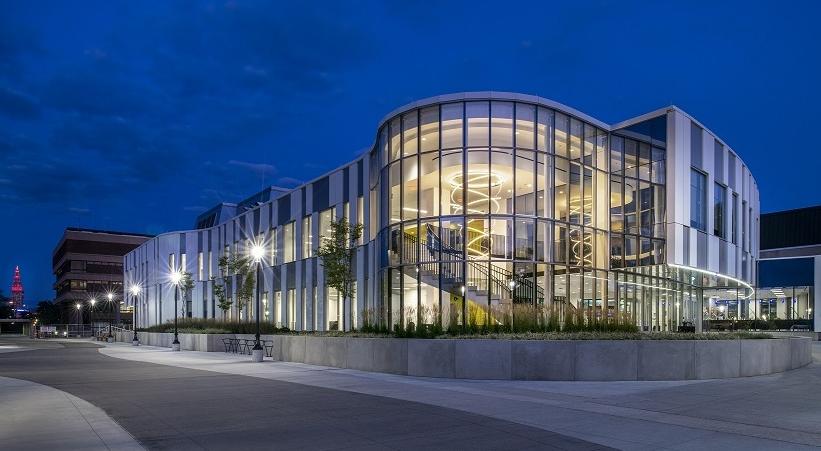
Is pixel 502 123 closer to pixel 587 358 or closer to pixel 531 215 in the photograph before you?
pixel 531 215

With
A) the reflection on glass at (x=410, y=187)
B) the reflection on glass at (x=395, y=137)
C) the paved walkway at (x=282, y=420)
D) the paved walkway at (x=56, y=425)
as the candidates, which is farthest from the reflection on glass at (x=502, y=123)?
the paved walkway at (x=56, y=425)

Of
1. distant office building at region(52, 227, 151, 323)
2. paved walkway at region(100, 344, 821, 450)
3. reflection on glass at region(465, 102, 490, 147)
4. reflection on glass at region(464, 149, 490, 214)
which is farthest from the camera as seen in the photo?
distant office building at region(52, 227, 151, 323)

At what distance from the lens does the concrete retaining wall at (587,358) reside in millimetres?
17875

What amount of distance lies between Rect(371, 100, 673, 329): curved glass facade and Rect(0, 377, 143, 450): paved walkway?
1290 centimetres

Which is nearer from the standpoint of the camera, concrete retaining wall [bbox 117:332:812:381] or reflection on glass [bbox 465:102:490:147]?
concrete retaining wall [bbox 117:332:812:381]

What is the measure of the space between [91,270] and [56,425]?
136 m

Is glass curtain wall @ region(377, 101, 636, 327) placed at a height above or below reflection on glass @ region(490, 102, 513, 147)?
below

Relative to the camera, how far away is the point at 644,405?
1336cm

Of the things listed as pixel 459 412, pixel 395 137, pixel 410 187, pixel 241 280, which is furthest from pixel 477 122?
pixel 241 280

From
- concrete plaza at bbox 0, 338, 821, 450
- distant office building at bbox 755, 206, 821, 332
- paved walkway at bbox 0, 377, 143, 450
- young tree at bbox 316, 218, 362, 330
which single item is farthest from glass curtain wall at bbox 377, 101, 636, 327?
distant office building at bbox 755, 206, 821, 332

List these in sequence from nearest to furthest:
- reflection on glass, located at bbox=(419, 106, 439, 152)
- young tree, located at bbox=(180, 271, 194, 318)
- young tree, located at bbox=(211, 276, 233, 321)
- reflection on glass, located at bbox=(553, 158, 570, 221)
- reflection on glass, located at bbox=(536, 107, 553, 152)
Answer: reflection on glass, located at bbox=(419, 106, 439, 152)
reflection on glass, located at bbox=(536, 107, 553, 152)
reflection on glass, located at bbox=(553, 158, 570, 221)
young tree, located at bbox=(211, 276, 233, 321)
young tree, located at bbox=(180, 271, 194, 318)

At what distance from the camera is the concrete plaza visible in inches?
392

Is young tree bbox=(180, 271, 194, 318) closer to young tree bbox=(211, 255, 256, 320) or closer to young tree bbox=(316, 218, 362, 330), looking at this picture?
young tree bbox=(211, 255, 256, 320)

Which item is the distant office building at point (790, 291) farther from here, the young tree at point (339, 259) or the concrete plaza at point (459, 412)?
the young tree at point (339, 259)
